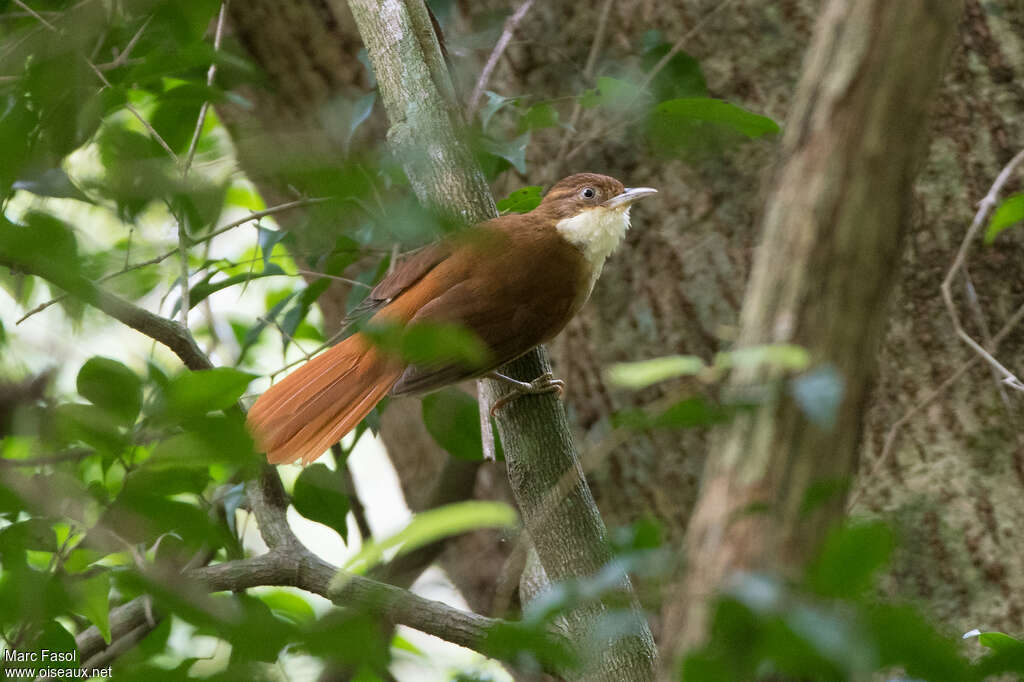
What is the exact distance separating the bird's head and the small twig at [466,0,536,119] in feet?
1.26

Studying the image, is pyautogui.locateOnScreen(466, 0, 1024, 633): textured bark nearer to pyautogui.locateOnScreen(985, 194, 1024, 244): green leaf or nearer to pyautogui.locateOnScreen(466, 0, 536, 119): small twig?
pyautogui.locateOnScreen(466, 0, 536, 119): small twig

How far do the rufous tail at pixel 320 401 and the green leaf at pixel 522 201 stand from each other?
0.53 m

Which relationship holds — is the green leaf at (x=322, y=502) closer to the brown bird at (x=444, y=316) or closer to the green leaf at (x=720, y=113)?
the brown bird at (x=444, y=316)

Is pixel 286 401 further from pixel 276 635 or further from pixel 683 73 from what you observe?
pixel 276 635

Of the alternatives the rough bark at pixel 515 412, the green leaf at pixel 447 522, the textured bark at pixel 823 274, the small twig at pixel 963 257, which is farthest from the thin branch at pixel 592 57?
the green leaf at pixel 447 522

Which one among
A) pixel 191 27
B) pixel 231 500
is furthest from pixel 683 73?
pixel 191 27

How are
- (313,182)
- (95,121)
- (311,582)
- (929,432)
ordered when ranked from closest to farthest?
(313,182) → (95,121) → (311,582) → (929,432)

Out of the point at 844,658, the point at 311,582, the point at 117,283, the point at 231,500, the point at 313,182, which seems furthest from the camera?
the point at 231,500

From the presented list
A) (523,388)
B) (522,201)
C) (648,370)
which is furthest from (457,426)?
(648,370)

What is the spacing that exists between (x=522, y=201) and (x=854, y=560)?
1956 millimetres

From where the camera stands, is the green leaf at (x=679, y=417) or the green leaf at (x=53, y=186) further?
the green leaf at (x=53, y=186)

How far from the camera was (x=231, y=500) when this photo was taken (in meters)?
2.50

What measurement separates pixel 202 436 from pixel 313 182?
0.22 meters

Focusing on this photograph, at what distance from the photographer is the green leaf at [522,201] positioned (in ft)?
8.49
